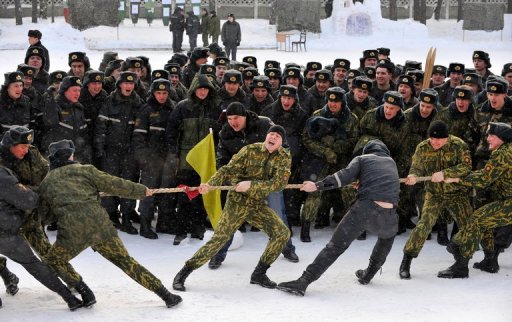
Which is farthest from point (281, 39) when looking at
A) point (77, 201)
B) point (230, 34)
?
point (77, 201)

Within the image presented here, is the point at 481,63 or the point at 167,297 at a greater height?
the point at 481,63

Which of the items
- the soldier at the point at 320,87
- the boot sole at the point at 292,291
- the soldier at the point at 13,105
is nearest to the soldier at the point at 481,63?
the soldier at the point at 320,87

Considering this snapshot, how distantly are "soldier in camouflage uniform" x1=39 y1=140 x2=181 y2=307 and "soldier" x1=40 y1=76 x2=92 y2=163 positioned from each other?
2542mm

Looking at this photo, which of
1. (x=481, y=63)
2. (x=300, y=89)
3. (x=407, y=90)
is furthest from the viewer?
(x=481, y=63)

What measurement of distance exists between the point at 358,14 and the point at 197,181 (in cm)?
2580

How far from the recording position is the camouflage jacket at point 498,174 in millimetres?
9094

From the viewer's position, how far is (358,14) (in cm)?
3531

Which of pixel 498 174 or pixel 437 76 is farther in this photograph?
pixel 437 76

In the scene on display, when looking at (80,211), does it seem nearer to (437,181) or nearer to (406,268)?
(406,268)

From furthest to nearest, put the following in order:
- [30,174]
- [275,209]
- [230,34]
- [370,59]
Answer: [230,34] → [370,59] → [275,209] → [30,174]

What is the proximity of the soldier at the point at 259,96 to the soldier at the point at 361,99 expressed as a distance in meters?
1.00

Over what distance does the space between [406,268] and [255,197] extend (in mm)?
1829

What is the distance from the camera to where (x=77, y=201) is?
779 centimetres

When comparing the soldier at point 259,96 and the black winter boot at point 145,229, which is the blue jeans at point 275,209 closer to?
the black winter boot at point 145,229
